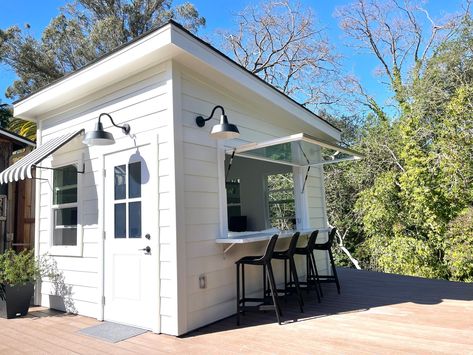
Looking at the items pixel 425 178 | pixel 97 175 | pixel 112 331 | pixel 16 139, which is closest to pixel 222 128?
pixel 97 175

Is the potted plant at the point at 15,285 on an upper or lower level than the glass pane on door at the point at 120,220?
lower

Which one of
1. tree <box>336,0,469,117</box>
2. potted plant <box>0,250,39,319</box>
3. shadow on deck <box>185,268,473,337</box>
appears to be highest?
tree <box>336,0,469,117</box>

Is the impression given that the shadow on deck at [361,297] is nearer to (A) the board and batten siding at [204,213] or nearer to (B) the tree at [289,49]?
(A) the board and batten siding at [204,213]

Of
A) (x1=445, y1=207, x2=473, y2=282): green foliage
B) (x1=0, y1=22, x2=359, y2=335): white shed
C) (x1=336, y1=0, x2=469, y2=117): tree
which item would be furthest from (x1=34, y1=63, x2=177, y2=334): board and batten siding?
(x1=336, y1=0, x2=469, y2=117): tree

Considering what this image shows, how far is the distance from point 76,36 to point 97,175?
461 inches

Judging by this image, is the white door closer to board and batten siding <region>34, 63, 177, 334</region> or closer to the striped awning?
board and batten siding <region>34, 63, 177, 334</region>

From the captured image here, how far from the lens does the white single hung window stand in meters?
4.82

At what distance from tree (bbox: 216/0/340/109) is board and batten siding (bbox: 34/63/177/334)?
36.1ft

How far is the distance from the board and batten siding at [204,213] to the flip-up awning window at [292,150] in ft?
0.92

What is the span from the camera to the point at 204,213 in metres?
4.01

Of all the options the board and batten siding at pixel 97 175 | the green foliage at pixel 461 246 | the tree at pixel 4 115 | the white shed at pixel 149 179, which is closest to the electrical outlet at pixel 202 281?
the white shed at pixel 149 179

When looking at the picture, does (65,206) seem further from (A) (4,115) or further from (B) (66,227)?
(A) (4,115)

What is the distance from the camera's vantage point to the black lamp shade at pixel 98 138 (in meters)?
3.87

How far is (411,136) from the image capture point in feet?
30.7
